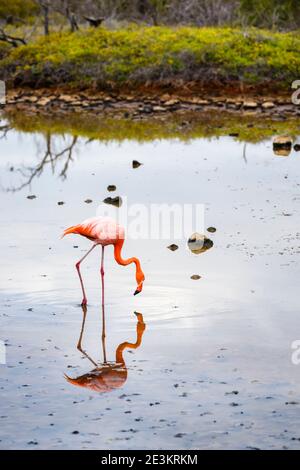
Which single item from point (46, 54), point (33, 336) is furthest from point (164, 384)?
point (46, 54)

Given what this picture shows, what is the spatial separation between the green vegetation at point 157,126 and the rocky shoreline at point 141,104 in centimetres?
105

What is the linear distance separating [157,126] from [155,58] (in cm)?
663

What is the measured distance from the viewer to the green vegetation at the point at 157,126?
69.8ft

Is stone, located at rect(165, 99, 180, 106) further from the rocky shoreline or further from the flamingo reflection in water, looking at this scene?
the flamingo reflection in water

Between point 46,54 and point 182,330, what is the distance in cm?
2352

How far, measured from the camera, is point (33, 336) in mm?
7992

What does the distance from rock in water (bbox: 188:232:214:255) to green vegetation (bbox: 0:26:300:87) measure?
59.0 feet

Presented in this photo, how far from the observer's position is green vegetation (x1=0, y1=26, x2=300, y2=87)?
28.7 m

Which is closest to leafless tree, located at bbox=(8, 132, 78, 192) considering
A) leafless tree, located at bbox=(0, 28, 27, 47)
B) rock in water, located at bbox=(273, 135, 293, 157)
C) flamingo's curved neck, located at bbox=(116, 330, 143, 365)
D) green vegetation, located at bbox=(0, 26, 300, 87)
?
rock in water, located at bbox=(273, 135, 293, 157)

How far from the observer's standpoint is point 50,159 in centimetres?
1831

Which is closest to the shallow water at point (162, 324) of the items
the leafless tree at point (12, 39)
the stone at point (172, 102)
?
the stone at point (172, 102)

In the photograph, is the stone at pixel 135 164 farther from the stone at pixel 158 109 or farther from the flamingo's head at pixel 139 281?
the stone at pixel 158 109

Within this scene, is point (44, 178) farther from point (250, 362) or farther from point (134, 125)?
point (250, 362)

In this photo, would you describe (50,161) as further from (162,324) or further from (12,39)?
(12,39)
